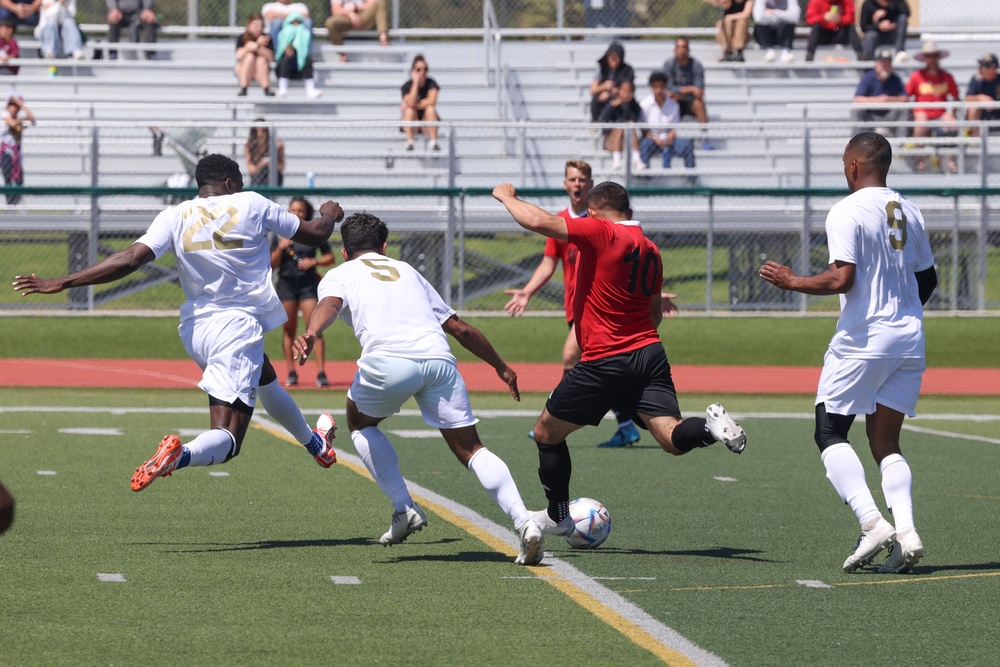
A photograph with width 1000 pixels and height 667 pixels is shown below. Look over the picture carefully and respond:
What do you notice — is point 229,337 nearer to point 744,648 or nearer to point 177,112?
point 744,648

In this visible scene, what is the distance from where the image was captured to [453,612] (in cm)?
633

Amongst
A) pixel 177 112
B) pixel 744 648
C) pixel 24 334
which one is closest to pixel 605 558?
pixel 744 648

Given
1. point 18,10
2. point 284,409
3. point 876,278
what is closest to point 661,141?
point 18,10

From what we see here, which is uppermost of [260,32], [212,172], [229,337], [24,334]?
[260,32]

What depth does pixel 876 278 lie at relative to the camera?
735 cm

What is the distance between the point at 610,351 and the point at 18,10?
909 inches

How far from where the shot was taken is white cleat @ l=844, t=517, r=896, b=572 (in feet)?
23.1

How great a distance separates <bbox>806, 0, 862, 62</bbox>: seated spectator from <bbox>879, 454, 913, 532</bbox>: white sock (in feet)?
69.7

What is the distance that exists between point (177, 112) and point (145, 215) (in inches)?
187

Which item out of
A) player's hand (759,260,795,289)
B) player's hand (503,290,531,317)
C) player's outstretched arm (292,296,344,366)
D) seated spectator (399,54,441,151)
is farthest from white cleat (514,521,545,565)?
seated spectator (399,54,441,151)

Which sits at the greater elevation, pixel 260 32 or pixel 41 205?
pixel 260 32

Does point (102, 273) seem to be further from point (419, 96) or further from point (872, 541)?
point (419, 96)

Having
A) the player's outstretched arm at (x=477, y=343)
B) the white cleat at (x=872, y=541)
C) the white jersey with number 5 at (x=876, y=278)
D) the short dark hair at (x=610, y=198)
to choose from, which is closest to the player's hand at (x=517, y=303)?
the short dark hair at (x=610, y=198)

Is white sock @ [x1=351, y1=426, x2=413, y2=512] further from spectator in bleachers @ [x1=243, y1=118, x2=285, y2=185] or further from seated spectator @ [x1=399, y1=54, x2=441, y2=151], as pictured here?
seated spectator @ [x1=399, y1=54, x2=441, y2=151]
